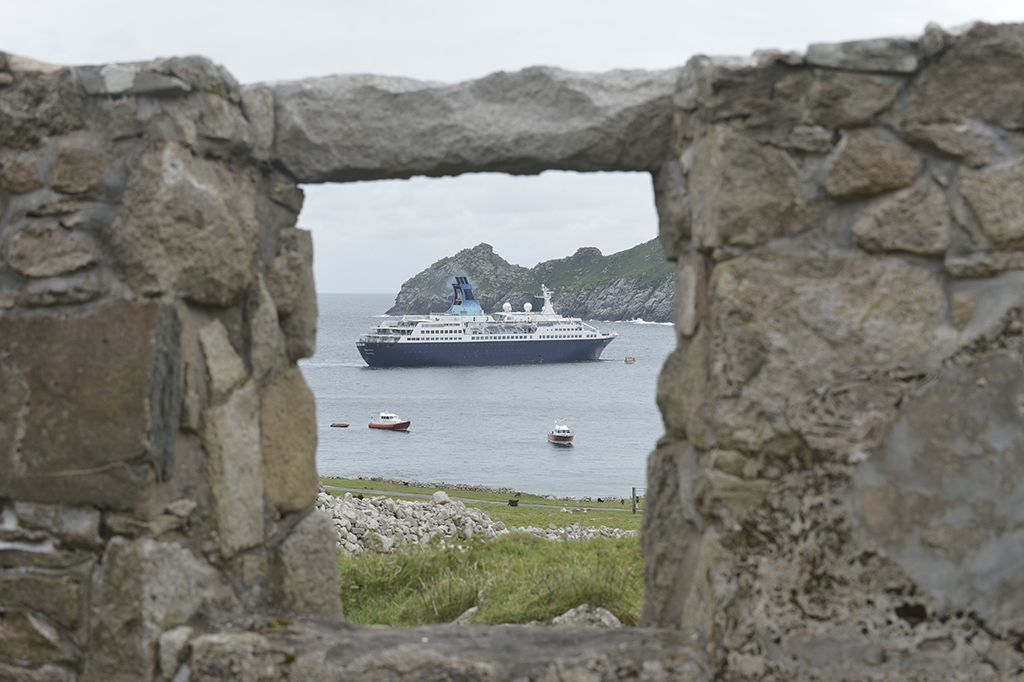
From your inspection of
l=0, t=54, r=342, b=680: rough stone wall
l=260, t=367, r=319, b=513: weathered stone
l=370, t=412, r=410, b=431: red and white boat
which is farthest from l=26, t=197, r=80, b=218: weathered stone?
l=370, t=412, r=410, b=431: red and white boat

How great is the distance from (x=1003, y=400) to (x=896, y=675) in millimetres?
743

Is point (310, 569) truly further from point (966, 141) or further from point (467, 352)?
point (467, 352)

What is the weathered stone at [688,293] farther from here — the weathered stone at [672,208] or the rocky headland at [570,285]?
the rocky headland at [570,285]

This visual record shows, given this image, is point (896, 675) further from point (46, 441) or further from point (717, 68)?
point (46, 441)

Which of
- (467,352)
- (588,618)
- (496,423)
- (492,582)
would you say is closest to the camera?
(588,618)

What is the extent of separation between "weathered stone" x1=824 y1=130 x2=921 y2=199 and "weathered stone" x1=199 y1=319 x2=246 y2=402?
1794mm

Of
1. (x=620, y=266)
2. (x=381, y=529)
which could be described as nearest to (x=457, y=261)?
(x=620, y=266)

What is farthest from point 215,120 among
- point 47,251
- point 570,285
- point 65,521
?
point 570,285

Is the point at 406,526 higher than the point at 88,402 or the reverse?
the reverse

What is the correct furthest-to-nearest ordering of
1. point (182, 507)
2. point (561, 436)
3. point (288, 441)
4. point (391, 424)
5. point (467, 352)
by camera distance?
point (467, 352)
point (391, 424)
point (561, 436)
point (288, 441)
point (182, 507)

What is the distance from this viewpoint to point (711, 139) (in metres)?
2.25

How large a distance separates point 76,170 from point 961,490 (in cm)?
250

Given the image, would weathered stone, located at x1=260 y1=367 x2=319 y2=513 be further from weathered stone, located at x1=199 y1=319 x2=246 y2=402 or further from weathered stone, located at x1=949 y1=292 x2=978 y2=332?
weathered stone, located at x1=949 y1=292 x2=978 y2=332

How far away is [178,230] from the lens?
2385 millimetres
